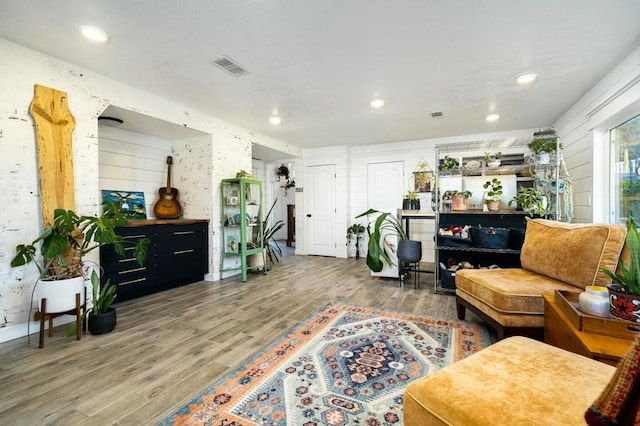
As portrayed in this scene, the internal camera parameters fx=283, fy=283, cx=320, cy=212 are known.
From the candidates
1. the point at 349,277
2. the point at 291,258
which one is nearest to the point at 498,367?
the point at 349,277

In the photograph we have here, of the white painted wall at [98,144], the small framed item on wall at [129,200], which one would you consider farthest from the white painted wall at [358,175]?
the small framed item on wall at [129,200]

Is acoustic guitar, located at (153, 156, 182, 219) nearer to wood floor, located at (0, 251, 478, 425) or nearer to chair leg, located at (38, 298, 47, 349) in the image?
wood floor, located at (0, 251, 478, 425)

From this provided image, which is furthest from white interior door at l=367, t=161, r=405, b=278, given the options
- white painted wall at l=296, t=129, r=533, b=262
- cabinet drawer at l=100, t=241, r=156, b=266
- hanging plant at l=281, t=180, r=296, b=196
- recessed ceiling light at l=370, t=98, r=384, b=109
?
cabinet drawer at l=100, t=241, r=156, b=266

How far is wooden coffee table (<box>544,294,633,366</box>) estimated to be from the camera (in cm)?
117

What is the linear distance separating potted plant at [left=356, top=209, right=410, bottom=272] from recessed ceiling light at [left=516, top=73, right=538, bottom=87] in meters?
2.11

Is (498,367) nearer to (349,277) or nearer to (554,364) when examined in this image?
(554,364)

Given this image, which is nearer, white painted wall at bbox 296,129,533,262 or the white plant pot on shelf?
the white plant pot on shelf

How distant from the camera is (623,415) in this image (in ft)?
1.58

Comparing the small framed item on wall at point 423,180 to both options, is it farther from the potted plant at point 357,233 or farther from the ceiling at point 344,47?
the ceiling at point 344,47

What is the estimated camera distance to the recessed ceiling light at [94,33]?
7.00ft

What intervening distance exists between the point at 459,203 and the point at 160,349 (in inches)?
133

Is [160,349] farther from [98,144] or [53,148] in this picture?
[98,144]

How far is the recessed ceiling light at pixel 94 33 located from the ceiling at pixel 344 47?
63 mm

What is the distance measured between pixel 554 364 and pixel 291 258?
5234mm
